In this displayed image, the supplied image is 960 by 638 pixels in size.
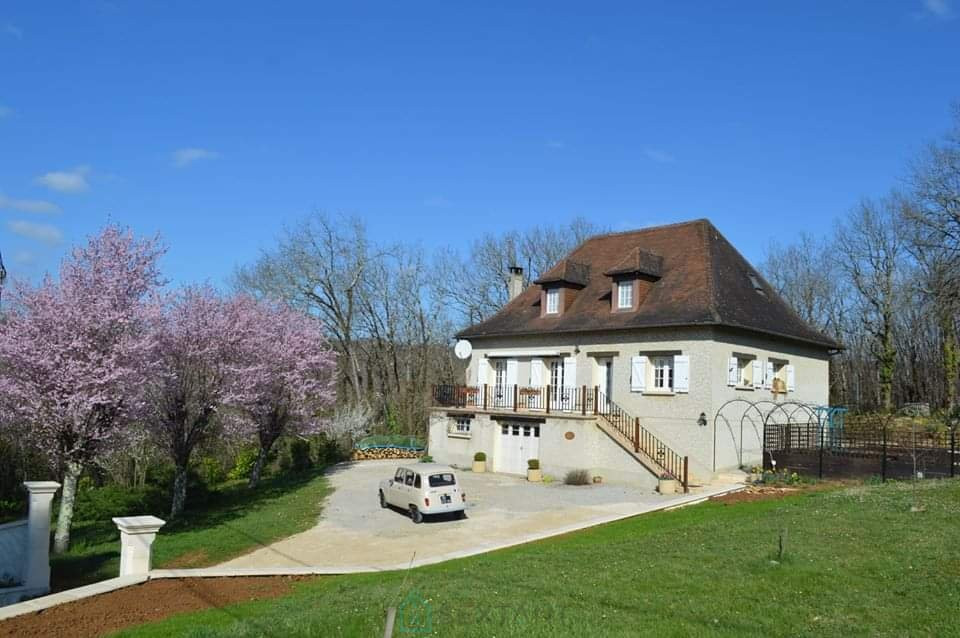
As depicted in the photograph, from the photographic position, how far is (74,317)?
16.4 m

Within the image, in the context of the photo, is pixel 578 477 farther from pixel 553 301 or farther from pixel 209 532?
pixel 209 532

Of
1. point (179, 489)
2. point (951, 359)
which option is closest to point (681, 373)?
point (179, 489)

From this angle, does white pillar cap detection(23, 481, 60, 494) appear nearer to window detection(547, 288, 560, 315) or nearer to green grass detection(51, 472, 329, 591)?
green grass detection(51, 472, 329, 591)

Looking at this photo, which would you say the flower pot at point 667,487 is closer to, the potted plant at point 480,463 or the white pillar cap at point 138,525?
the potted plant at point 480,463

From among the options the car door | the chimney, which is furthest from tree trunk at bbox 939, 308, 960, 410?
the car door

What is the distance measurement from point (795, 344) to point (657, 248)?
6.34m

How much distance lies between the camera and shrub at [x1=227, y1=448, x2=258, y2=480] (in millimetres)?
32250

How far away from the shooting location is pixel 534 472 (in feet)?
87.2

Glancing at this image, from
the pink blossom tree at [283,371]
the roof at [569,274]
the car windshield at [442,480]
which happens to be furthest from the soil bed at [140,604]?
the roof at [569,274]

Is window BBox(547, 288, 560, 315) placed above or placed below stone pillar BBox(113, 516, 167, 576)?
above

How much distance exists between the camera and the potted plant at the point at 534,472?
26547 millimetres

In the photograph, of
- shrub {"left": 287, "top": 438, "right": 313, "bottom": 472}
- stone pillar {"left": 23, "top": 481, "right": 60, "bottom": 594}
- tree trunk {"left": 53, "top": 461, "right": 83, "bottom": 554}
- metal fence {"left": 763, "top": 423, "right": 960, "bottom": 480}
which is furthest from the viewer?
shrub {"left": 287, "top": 438, "right": 313, "bottom": 472}

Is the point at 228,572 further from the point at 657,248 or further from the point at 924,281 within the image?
the point at 924,281

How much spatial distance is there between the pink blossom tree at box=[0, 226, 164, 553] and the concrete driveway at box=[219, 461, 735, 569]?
4.55 metres
